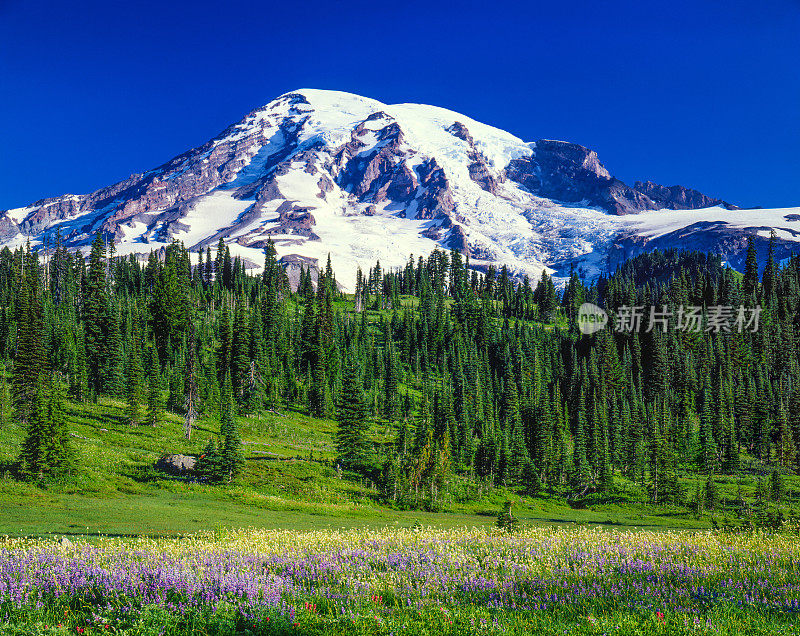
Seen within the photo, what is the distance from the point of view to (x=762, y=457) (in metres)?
97.5

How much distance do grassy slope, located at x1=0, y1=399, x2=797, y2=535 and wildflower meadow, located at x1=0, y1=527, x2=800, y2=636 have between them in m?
14.7

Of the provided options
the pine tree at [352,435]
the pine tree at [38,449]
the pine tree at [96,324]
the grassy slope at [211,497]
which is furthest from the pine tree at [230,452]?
the pine tree at [96,324]

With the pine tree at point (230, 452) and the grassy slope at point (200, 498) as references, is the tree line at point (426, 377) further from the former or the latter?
the grassy slope at point (200, 498)

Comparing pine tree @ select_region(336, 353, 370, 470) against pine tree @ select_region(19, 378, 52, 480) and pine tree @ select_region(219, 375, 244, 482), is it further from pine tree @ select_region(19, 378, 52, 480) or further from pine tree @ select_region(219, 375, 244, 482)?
pine tree @ select_region(19, 378, 52, 480)

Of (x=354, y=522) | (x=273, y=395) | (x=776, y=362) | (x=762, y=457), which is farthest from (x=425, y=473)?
(x=776, y=362)

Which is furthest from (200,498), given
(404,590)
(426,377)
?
(426,377)

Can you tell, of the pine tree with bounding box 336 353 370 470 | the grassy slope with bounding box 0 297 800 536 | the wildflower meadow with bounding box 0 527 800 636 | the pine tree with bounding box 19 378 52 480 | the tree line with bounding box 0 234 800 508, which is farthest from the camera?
the tree line with bounding box 0 234 800 508

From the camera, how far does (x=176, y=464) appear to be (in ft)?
167

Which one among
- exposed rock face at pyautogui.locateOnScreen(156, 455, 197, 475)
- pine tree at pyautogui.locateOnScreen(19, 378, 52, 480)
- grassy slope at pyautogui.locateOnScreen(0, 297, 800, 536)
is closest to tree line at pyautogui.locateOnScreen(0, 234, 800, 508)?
pine tree at pyautogui.locateOnScreen(19, 378, 52, 480)

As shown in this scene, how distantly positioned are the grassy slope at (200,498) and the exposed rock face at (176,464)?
1.09 meters

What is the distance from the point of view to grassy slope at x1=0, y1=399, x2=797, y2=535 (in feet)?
114

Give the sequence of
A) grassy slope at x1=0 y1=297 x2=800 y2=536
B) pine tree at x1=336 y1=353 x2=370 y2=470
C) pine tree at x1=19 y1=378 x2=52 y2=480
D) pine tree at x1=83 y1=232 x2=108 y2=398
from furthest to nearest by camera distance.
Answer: pine tree at x1=83 y1=232 x2=108 y2=398, pine tree at x1=336 y1=353 x2=370 y2=470, pine tree at x1=19 y1=378 x2=52 y2=480, grassy slope at x1=0 y1=297 x2=800 y2=536

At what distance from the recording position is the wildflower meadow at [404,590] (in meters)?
8.55

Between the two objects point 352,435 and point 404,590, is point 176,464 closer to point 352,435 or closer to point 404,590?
point 352,435
